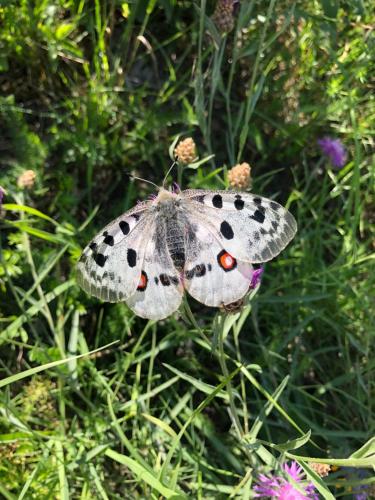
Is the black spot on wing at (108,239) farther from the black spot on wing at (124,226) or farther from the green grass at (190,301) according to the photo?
the green grass at (190,301)

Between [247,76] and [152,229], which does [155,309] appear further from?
[247,76]

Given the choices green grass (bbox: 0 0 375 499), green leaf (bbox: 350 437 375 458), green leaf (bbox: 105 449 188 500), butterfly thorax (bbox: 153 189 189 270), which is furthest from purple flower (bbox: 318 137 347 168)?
green leaf (bbox: 105 449 188 500)

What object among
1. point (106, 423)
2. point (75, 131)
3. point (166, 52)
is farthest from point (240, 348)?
point (166, 52)

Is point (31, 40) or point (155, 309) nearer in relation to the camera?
point (155, 309)

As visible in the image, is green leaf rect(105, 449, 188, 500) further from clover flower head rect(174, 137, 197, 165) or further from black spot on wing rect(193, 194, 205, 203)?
clover flower head rect(174, 137, 197, 165)

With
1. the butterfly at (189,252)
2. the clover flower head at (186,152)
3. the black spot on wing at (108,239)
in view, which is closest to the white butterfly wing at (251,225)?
the butterfly at (189,252)

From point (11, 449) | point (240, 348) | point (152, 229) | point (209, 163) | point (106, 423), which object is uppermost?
point (152, 229)
